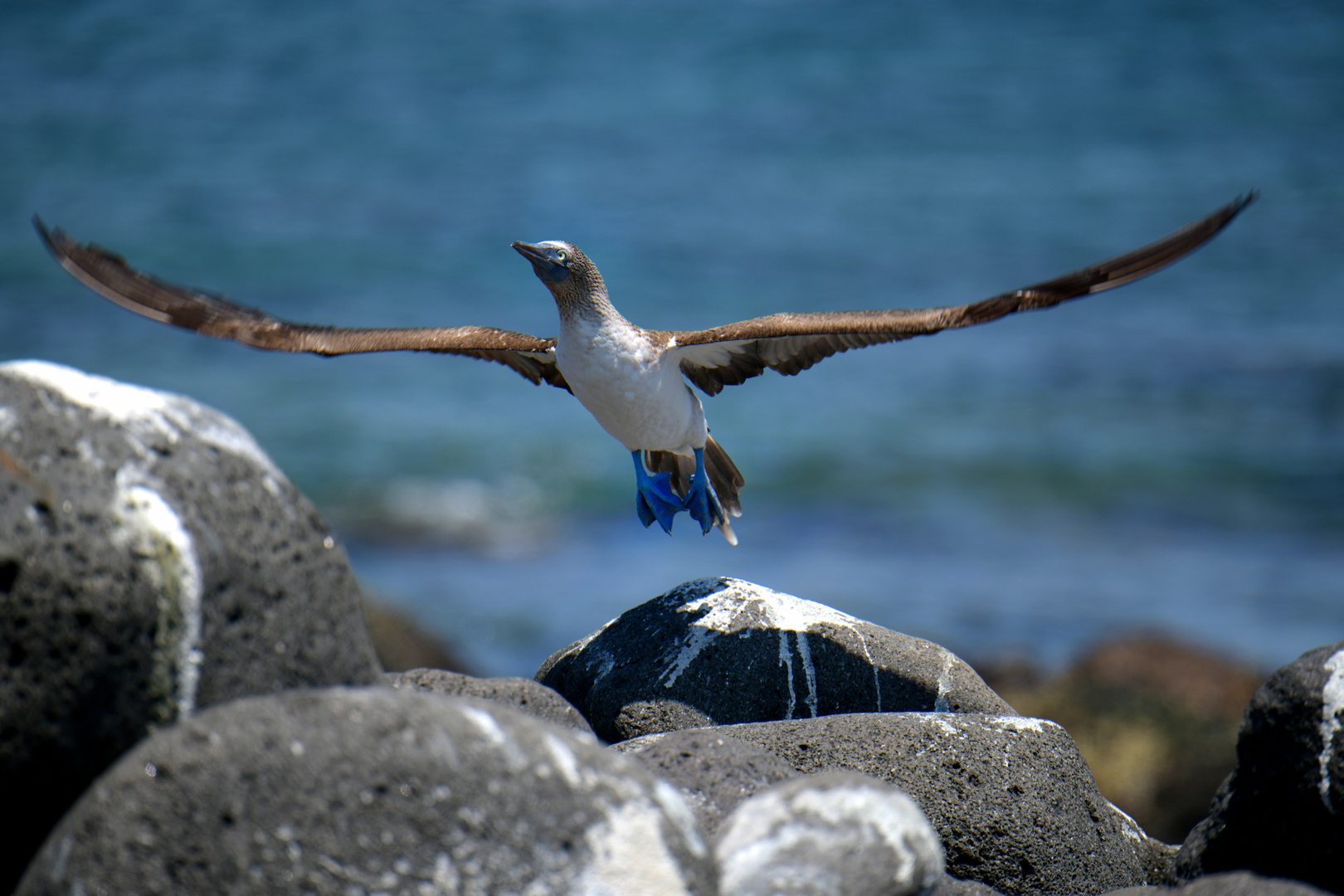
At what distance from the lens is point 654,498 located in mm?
7250

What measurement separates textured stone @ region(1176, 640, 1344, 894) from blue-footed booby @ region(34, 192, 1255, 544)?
5.76ft

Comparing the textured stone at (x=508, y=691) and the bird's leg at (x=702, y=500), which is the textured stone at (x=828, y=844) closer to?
the textured stone at (x=508, y=691)

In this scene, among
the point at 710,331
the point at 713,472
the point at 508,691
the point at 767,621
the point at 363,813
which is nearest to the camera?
the point at 363,813

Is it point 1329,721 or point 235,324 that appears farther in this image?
point 235,324

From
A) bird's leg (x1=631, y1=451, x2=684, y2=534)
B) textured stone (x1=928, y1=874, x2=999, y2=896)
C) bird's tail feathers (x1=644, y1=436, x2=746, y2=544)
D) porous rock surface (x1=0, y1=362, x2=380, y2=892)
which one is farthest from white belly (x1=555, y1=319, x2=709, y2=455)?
textured stone (x1=928, y1=874, x2=999, y2=896)

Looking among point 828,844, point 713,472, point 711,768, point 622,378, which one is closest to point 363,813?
point 828,844

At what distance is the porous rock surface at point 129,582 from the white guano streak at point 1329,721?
317 centimetres

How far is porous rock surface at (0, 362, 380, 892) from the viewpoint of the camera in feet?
9.95

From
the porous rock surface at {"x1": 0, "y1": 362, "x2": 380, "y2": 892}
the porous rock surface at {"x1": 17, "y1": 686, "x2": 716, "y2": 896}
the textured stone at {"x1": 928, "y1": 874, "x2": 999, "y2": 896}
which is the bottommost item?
the textured stone at {"x1": 928, "y1": 874, "x2": 999, "y2": 896}

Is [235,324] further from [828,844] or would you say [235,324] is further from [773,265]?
[773,265]

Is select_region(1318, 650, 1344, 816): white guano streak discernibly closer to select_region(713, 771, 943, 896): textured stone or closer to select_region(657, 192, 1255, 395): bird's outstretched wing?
select_region(713, 771, 943, 896): textured stone

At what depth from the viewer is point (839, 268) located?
2080 centimetres

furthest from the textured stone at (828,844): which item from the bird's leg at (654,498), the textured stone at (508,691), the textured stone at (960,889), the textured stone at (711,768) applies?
the bird's leg at (654,498)

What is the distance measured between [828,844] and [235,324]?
3.96m
